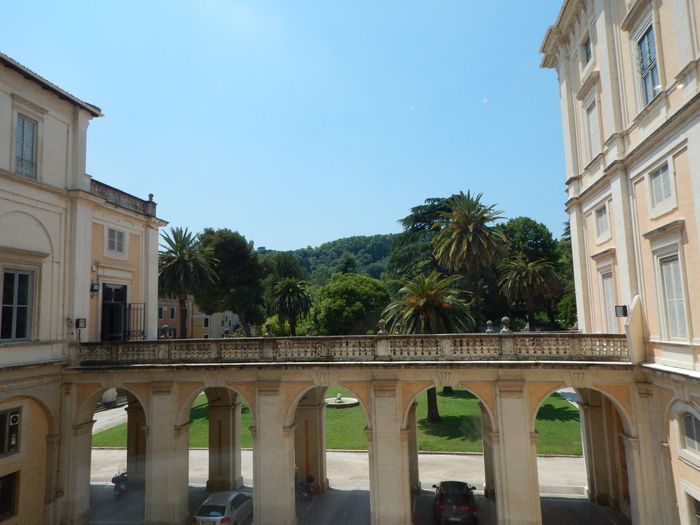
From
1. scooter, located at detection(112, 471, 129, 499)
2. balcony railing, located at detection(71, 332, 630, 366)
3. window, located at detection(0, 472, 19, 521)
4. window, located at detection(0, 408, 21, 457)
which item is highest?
balcony railing, located at detection(71, 332, 630, 366)

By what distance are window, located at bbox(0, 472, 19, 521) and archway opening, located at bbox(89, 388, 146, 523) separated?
2613 mm

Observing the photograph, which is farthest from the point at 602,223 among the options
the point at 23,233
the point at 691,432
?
the point at 23,233

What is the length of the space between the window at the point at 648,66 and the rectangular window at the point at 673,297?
476 centimetres

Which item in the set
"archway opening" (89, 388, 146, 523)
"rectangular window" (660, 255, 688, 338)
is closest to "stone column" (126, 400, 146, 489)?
"archway opening" (89, 388, 146, 523)

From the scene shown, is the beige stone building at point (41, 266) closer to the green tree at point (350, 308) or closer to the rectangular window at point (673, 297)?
the rectangular window at point (673, 297)

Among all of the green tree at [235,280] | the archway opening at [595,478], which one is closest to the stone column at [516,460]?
the archway opening at [595,478]

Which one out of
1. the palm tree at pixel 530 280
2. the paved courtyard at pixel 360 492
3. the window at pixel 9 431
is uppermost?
the palm tree at pixel 530 280

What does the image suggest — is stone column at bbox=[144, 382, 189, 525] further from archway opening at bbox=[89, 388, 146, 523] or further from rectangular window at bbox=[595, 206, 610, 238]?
rectangular window at bbox=[595, 206, 610, 238]

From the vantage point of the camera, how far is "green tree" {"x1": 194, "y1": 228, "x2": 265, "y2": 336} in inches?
2167

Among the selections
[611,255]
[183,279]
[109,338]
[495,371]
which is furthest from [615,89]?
[183,279]

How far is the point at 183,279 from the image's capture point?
3744 cm

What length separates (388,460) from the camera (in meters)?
15.7

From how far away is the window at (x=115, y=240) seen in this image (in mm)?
20391

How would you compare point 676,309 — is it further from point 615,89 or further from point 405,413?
point 405,413
